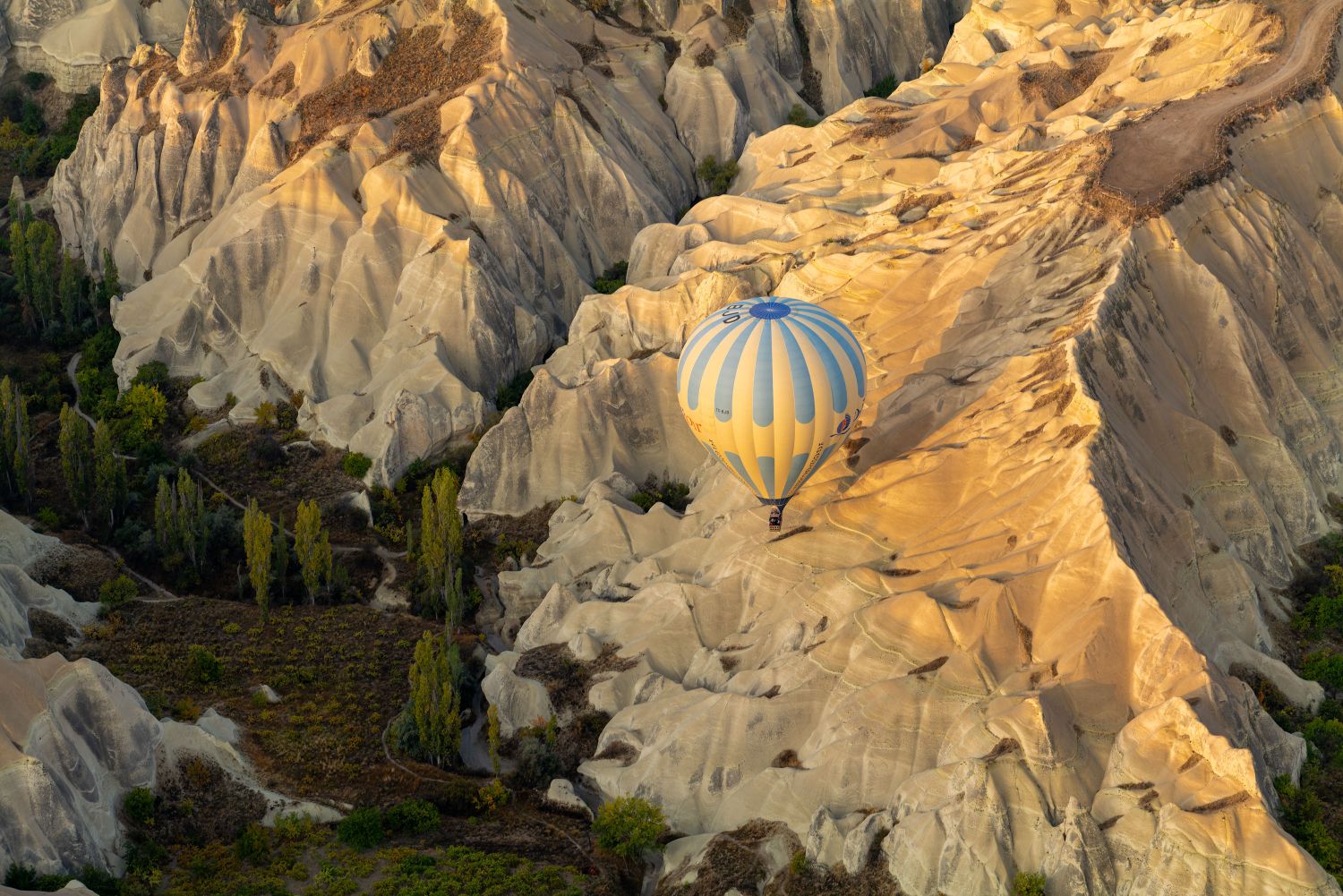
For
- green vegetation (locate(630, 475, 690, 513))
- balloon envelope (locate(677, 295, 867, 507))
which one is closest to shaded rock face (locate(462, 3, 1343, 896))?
green vegetation (locate(630, 475, 690, 513))

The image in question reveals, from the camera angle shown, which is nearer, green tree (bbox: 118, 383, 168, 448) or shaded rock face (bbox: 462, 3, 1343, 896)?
shaded rock face (bbox: 462, 3, 1343, 896)

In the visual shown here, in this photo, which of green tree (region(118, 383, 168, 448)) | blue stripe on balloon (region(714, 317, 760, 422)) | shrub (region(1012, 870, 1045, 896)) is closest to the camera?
shrub (region(1012, 870, 1045, 896))

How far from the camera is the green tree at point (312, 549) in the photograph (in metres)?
65.7

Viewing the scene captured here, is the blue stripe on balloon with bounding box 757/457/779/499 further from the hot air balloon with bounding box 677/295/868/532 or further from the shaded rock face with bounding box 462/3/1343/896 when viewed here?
the shaded rock face with bounding box 462/3/1343/896

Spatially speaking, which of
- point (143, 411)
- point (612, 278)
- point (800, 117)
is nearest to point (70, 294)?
point (143, 411)

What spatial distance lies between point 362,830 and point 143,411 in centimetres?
3436

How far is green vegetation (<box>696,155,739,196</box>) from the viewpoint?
314ft

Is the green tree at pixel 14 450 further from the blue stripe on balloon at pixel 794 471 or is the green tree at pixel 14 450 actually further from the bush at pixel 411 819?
the blue stripe on balloon at pixel 794 471

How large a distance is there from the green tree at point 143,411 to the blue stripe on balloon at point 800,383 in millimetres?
34767

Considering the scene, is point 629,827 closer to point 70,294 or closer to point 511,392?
point 511,392

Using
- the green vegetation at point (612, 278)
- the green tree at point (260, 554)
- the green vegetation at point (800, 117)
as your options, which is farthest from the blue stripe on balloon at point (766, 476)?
the green vegetation at point (800, 117)

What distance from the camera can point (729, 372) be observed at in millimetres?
57125

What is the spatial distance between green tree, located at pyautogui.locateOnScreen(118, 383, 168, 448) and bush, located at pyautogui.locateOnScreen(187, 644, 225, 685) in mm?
20830

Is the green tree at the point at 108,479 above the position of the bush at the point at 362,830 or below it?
above
